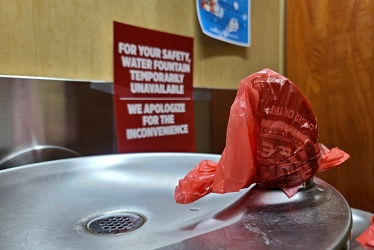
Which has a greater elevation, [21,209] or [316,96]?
[316,96]

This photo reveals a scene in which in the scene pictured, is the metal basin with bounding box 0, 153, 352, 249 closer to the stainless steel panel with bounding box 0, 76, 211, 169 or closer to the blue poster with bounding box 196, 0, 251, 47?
the stainless steel panel with bounding box 0, 76, 211, 169

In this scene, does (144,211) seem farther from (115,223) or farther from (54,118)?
(54,118)

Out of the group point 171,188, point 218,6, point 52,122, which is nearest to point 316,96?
point 218,6

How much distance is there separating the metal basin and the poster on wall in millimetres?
88

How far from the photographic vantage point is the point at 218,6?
0.79 metres

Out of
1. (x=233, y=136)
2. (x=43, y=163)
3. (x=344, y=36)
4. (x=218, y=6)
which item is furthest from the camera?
(x=344, y=36)

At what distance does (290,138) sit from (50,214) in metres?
0.34

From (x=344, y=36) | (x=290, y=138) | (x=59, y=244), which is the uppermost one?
(x=344, y=36)

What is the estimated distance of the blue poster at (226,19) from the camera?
2.46ft

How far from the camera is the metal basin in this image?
0.24 metres

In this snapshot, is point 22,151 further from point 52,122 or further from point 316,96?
point 316,96

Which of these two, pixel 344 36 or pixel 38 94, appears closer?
pixel 38 94

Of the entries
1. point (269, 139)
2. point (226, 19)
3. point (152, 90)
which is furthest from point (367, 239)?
point (226, 19)

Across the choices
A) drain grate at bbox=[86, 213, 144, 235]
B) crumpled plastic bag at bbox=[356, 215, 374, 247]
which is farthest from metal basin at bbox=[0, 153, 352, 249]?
crumpled plastic bag at bbox=[356, 215, 374, 247]
